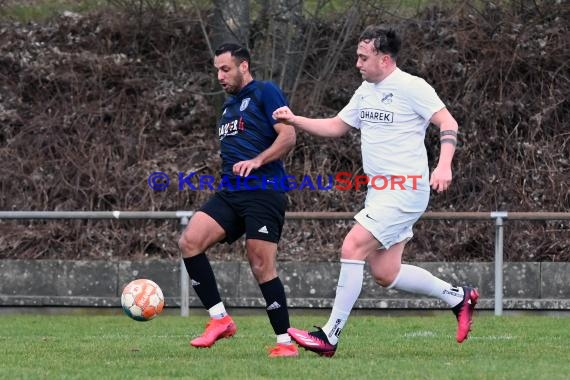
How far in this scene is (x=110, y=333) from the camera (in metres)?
10.3

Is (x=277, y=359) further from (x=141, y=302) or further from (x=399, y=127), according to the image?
(x=399, y=127)

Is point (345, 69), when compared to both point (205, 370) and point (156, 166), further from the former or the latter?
point (205, 370)

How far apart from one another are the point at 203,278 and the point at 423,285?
4.97 feet

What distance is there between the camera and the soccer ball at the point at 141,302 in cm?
839

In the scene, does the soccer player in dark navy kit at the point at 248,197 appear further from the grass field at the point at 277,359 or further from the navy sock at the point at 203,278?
the grass field at the point at 277,359

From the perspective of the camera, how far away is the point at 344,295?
25.2 ft

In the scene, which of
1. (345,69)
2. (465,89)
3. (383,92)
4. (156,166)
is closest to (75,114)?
(156,166)

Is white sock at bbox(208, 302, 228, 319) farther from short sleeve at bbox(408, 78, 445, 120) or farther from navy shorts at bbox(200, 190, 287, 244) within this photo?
short sleeve at bbox(408, 78, 445, 120)

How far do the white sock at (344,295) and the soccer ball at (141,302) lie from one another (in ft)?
4.67

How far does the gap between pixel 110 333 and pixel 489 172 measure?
6.24 m

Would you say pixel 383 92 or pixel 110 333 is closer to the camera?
pixel 383 92

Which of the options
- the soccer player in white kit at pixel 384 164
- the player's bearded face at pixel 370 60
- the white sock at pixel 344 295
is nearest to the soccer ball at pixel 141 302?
the soccer player in white kit at pixel 384 164

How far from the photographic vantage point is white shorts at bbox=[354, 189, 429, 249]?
300 inches

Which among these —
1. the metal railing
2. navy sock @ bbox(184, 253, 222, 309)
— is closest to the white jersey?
navy sock @ bbox(184, 253, 222, 309)
